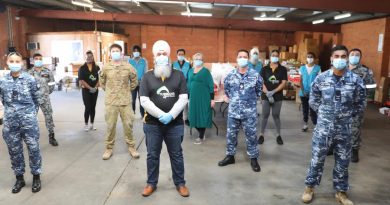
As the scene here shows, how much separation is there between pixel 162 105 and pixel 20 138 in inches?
60.8

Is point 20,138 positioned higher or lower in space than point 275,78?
lower

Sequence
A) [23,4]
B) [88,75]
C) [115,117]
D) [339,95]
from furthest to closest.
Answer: [23,4]
[88,75]
[115,117]
[339,95]

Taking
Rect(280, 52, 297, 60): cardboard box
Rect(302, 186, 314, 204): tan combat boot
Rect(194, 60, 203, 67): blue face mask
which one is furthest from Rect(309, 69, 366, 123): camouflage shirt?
Rect(280, 52, 297, 60): cardboard box

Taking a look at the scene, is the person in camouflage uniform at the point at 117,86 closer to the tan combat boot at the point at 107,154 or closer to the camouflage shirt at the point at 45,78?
the tan combat boot at the point at 107,154

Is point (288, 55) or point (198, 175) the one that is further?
point (288, 55)

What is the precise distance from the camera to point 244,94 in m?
3.77

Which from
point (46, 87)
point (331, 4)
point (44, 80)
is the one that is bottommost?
point (46, 87)

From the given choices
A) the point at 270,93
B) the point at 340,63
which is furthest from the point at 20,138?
the point at 270,93

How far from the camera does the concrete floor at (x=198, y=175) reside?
3215 millimetres

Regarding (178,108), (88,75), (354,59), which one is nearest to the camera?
(178,108)

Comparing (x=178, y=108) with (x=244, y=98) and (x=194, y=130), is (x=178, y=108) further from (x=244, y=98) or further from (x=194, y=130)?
(x=194, y=130)

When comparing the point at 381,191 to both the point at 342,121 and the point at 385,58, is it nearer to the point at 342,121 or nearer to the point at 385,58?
the point at 342,121

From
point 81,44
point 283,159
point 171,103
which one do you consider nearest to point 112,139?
point 171,103

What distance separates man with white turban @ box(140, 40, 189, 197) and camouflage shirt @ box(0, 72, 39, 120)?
1.18 metres
